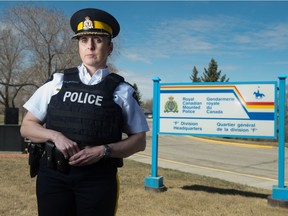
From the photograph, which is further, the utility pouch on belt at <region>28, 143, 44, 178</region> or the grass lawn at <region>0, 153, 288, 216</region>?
the grass lawn at <region>0, 153, 288, 216</region>

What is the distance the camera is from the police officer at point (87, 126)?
2.03 m

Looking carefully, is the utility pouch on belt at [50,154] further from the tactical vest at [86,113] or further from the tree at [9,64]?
the tree at [9,64]

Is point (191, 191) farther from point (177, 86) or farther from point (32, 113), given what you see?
point (32, 113)

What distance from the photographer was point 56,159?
2.00 meters

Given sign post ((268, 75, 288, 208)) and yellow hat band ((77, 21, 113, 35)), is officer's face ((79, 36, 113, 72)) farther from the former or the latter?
sign post ((268, 75, 288, 208))

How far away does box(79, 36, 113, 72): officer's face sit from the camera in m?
2.14

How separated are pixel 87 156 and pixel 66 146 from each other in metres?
0.12

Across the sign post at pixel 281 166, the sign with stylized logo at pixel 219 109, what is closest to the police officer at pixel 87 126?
the sign post at pixel 281 166

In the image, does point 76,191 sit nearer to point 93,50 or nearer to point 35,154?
point 35,154

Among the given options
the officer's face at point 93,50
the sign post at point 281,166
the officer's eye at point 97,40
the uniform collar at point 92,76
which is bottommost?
the sign post at point 281,166

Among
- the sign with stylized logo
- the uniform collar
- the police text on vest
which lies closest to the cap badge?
the uniform collar

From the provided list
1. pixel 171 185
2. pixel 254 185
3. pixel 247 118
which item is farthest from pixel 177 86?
pixel 254 185

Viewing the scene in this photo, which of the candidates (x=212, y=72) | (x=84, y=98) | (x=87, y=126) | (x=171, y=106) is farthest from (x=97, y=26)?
(x=212, y=72)

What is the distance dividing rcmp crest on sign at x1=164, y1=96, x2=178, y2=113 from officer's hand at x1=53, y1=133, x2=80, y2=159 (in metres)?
5.30
